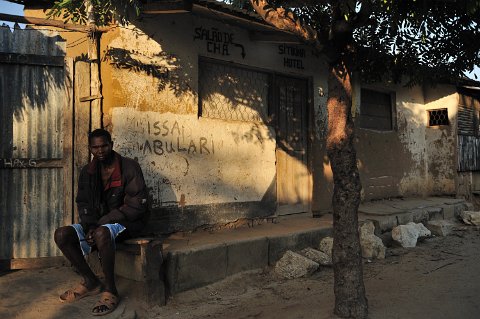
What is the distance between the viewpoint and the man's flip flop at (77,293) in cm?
361

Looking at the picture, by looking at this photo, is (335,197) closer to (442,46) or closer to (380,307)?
(380,307)

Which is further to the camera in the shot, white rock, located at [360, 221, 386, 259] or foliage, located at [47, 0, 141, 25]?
white rock, located at [360, 221, 386, 259]

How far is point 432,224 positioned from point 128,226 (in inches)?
222

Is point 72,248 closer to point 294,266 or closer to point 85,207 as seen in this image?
point 85,207

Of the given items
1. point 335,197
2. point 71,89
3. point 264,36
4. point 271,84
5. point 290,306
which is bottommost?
point 290,306

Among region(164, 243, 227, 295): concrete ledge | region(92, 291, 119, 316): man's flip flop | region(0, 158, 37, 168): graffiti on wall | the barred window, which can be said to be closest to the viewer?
region(92, 291, 119, 316): man's flip flop

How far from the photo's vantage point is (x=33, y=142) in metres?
4.31

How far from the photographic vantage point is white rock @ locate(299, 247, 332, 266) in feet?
16.9

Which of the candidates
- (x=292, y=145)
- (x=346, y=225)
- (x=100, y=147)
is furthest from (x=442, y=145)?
(x=100, y=147)

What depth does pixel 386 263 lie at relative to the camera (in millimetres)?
5477

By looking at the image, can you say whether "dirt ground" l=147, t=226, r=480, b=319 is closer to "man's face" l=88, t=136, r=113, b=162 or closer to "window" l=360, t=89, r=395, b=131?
"man's face" l=88, t=136, r=113, b=162

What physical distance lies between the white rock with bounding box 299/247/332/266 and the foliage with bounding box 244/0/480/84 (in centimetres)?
237

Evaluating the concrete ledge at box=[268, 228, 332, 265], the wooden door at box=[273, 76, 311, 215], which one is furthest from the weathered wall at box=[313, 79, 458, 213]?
the concrete ledge at box=[268, 228, 332, 265]

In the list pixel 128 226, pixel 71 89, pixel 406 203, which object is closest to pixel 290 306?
pixel 128 226
